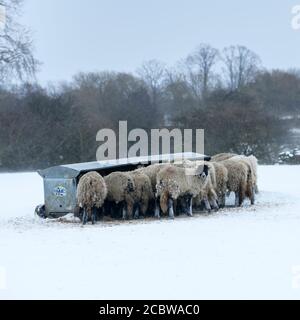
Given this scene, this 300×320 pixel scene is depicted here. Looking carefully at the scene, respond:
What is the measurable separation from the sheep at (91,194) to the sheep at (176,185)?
4.63ft

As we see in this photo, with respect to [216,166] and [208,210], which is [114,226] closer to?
[208,210]

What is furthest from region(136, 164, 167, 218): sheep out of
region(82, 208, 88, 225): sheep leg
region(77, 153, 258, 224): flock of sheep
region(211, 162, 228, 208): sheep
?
region(82, 208, 88, 225): sheep leg

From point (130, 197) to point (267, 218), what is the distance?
3.35m

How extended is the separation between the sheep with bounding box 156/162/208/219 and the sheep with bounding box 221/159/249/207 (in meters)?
1.59

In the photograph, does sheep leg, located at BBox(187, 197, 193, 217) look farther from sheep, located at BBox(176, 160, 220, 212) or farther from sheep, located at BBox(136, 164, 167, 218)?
sheep, located at BBox(136, 164, 167, 218)

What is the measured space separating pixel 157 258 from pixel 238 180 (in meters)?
7.22

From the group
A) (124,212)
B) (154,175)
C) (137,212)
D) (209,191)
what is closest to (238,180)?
(209,191)

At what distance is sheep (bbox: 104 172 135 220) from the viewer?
42.3 ft

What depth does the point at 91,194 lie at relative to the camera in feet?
40.2

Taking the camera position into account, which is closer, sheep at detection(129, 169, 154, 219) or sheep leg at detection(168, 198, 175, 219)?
sheep leg at detection(168, 198, 175, 219)

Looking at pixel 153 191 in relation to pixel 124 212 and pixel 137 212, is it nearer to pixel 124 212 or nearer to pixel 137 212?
pixel 137 212

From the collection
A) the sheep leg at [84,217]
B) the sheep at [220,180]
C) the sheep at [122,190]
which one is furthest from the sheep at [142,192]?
the sheep at [220,180]

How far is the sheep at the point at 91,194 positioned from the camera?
483 inches

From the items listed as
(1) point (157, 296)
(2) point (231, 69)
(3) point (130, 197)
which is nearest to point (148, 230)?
(3) point (130, 197)
